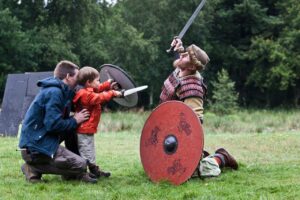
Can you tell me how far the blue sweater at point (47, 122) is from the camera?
17.8 ft

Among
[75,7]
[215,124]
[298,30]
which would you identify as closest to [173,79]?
[215,124]

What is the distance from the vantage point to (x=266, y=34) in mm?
37781

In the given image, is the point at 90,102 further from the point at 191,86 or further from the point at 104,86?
the point at 191,86

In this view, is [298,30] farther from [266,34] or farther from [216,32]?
[216,32]

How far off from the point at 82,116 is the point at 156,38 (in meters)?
31.6

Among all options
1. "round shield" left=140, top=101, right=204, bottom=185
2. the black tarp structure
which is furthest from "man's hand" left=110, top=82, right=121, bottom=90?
the black tarp structure

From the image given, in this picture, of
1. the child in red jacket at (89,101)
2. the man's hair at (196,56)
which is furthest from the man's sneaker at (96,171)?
the man's hair at (196,56)

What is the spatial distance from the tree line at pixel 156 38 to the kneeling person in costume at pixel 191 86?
2445 centimetres

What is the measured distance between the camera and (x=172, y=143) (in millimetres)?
5551

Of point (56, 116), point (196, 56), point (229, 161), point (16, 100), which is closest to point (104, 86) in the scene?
point (56, 116)

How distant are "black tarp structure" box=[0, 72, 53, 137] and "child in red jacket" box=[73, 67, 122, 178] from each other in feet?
18.4

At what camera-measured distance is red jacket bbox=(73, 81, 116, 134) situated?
5.61 metres

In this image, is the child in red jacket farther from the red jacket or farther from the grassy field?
the grassy field

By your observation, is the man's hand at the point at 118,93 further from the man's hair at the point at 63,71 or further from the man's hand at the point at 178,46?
the man's hand at the point at 178,46
